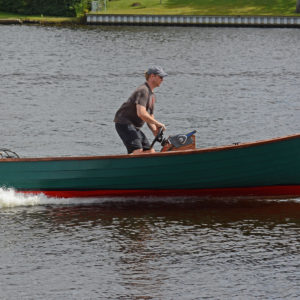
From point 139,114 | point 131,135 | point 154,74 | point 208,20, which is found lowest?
point 208,20

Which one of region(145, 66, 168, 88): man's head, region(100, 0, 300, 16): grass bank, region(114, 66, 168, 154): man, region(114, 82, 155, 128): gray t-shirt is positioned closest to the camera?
region(145, 66, 168, 88): man's head

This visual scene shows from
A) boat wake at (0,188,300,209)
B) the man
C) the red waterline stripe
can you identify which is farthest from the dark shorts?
boat wake at (0,188,300,209)

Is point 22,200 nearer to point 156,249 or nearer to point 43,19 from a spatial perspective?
point 156,249

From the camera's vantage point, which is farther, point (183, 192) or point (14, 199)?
point (183, 192)

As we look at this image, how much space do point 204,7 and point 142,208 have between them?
61162 millimetres

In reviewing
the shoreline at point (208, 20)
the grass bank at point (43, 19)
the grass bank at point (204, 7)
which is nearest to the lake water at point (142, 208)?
the shoreline at point (208, 20)

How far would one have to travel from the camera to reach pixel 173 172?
16.7m

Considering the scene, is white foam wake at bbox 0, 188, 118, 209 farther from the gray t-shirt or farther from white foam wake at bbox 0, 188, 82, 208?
the gray t-shirt

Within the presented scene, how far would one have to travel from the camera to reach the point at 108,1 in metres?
80.6

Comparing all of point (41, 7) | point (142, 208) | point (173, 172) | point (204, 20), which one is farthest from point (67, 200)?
point (41, 7)

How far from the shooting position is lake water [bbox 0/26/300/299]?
43.3 feet

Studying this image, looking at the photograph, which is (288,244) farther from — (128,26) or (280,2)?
(280,2)

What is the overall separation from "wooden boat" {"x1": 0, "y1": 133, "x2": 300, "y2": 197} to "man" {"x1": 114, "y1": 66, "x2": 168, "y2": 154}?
1.15 ft

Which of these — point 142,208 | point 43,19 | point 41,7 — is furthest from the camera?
point 41,7
